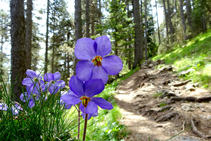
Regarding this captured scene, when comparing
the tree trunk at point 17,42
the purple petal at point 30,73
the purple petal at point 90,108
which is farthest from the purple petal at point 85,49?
the tree trunk at point 17,42

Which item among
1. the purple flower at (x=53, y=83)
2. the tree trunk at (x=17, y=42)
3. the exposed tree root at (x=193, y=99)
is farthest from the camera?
the tree trunk at (x=17, y=42)

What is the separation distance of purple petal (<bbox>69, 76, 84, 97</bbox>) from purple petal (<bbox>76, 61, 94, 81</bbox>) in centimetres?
2

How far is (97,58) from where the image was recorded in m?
0.70

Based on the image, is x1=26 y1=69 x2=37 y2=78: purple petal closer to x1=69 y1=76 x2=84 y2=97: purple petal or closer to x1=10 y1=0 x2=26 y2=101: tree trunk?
x1=69 y1=76 x2=84 y2=97: purple petal

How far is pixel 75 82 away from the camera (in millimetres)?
634

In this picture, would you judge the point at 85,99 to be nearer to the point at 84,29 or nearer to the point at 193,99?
the point at 193,99

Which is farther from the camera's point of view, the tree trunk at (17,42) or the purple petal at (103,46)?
the tree trunk at (17,42)

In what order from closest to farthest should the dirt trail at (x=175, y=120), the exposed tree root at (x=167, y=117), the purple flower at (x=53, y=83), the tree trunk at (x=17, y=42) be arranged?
the purple flower at (x=53, y=83)
the dirt trail at (x=175, y=120)
the exposed tree root at (x=167, y=117)
the tree trunk at (x=17, y=42)

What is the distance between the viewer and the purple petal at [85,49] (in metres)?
0.68

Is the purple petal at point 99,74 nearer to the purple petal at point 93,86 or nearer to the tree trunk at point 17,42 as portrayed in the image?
the purple petal at point 93,86

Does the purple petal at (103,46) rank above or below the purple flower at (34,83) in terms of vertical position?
above

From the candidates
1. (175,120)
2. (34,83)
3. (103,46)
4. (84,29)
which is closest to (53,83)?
(34,83)

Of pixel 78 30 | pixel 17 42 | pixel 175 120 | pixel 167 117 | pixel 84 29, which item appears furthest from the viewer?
pixel 84 29

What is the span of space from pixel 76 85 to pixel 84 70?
0.26 feet
